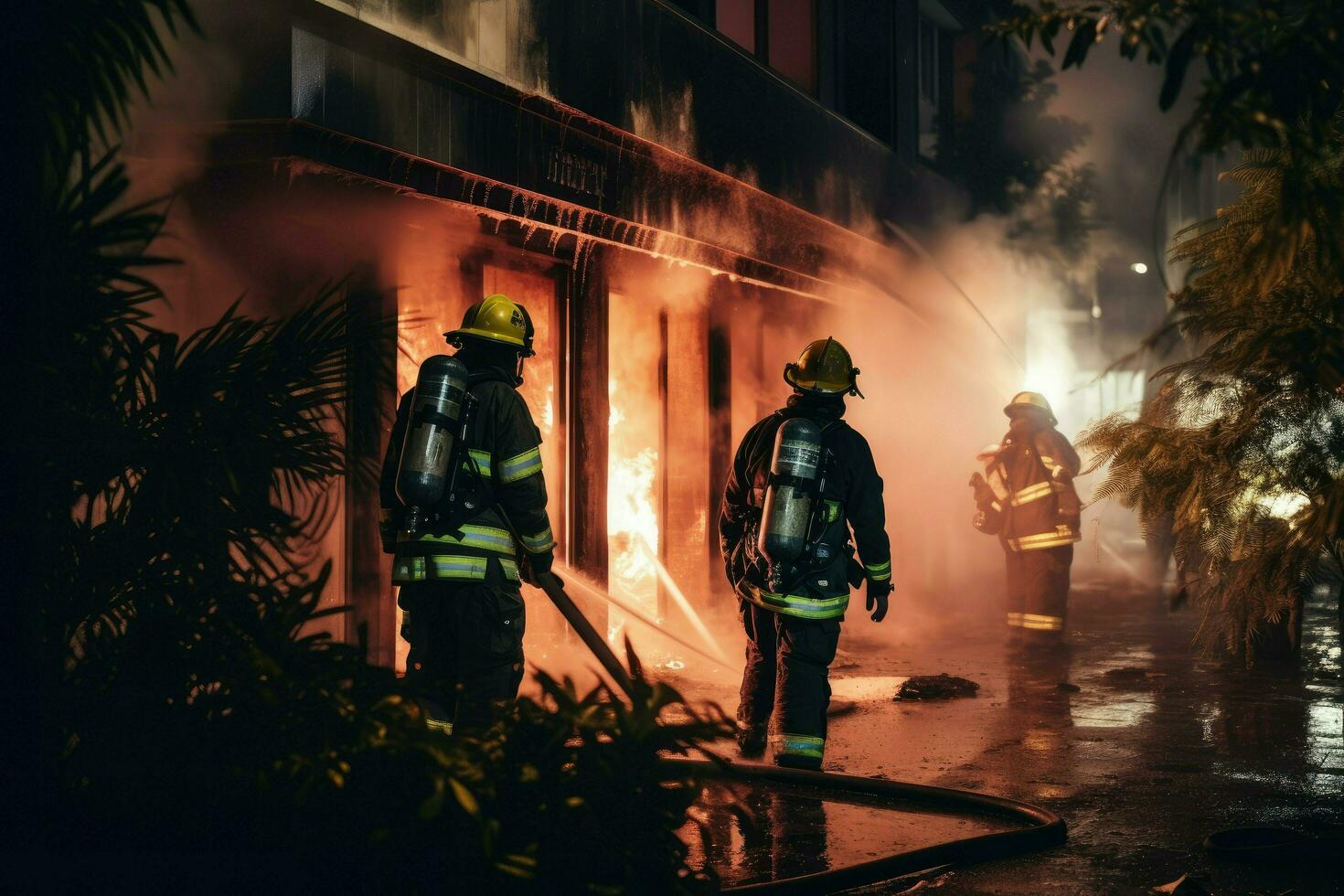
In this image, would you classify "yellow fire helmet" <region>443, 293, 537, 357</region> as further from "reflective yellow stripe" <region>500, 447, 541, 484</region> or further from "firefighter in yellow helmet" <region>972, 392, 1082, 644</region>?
"firefighter in yellow helmet" <region>972, 392, 1082, 644</region>

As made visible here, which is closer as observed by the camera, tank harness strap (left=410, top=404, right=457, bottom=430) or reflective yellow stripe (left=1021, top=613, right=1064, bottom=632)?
tank harness strap (left=410, top=404, right=457, bottom=430)

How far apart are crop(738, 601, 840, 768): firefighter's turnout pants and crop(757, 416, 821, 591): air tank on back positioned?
227mm

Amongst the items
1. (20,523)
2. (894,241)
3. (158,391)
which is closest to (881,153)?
(894,241)

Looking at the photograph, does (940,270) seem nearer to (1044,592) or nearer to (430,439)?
(1044,592)

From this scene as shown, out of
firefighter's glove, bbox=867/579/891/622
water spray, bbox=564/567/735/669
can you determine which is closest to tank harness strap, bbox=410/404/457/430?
firefighter's glove, bbox=867/579/891/622

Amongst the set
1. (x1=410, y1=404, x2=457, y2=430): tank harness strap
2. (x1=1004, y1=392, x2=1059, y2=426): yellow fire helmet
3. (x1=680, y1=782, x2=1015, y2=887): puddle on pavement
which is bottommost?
(x1=680, y1=782, x2=1015, y2=887): puddle on pavement

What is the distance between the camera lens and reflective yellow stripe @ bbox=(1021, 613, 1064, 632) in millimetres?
9906

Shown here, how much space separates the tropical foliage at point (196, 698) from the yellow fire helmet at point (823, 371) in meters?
2.83

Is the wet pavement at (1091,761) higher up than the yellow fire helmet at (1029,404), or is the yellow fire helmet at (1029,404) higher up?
the yellow fire helmet at (1029,404)

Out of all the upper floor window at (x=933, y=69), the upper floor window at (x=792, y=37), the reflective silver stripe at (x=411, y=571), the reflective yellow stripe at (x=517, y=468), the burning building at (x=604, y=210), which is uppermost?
the upper floor window at (x=933, y=69)

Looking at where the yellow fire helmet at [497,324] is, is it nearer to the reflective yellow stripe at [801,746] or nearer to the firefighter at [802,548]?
the firefighter at [802,548]

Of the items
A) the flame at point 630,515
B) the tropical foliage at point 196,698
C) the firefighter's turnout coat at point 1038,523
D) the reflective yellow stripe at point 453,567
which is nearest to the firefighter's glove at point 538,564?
the reflective yellow stripe at point 453,567

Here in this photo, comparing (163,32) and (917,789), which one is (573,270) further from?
(917,789)

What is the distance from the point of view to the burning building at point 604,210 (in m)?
6.27
